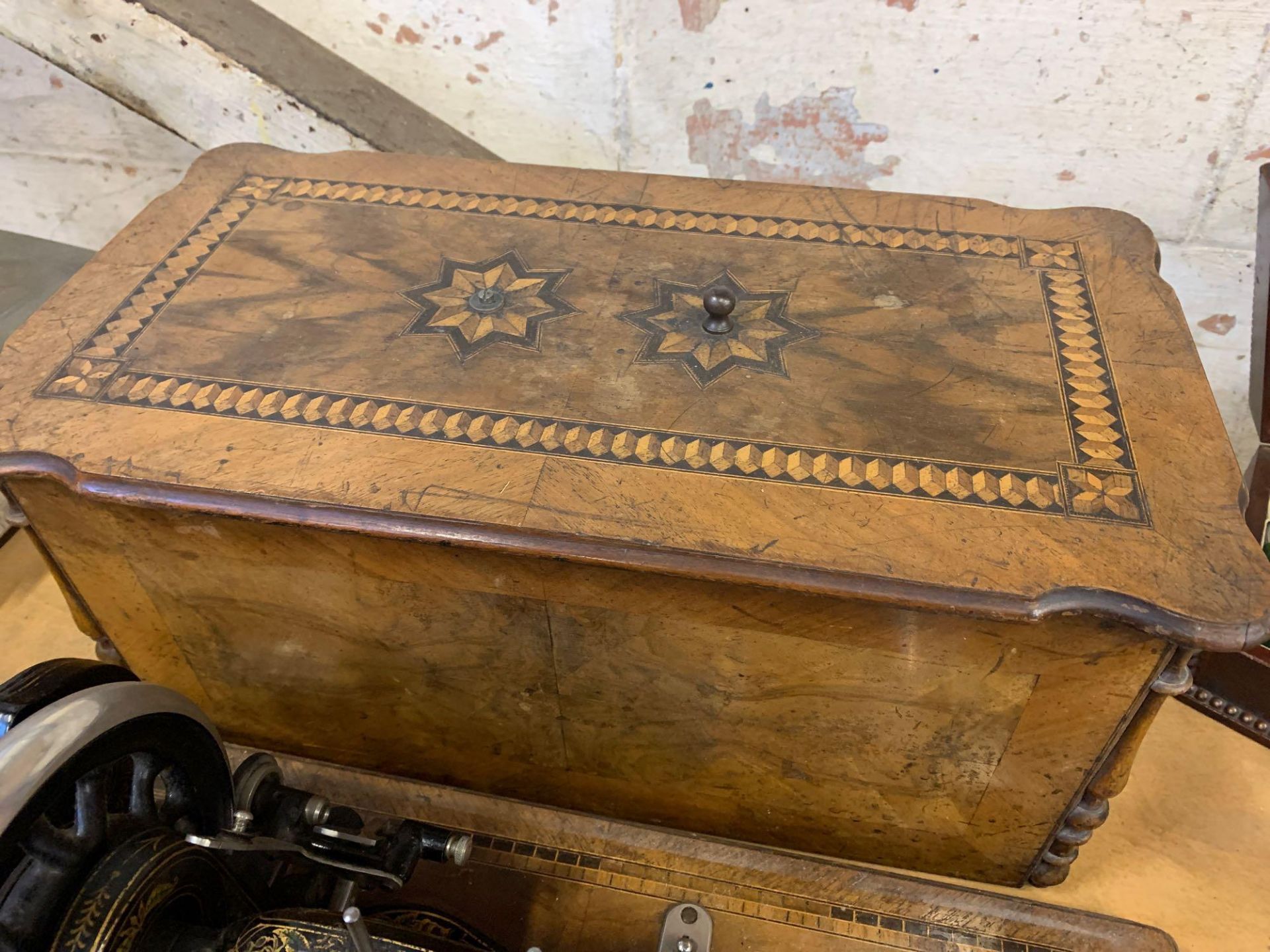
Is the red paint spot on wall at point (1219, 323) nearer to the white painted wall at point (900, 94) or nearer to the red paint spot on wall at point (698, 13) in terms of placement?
the white painted wall at point (900, 94)

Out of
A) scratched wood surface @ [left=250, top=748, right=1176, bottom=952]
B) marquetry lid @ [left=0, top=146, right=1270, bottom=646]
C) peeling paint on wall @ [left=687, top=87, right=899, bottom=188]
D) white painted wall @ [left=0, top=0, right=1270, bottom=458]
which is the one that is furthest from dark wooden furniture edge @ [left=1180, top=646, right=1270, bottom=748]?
peeling paint on wall @ [left=687, top=87, right=899, bottom=188]

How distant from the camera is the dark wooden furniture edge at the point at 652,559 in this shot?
1136mm

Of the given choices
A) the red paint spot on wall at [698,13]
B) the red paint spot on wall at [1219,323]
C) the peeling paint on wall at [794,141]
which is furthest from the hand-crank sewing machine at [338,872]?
the red paint spot on wall at [698,13]

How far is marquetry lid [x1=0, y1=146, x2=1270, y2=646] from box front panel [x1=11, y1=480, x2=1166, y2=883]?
88 millimetres

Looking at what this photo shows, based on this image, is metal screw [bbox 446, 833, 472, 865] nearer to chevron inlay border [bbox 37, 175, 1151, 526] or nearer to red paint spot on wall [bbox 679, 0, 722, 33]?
chevron inlay border [bbox 37, 175, 1151, 526]

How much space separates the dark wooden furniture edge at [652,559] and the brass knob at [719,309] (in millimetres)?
461

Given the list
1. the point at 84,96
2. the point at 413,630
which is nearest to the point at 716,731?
the point at 413,630

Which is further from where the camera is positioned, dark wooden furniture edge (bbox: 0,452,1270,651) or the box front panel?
the box front panel

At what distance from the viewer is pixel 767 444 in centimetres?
135

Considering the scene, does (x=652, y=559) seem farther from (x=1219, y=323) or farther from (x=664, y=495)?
(x=1219, y=323)

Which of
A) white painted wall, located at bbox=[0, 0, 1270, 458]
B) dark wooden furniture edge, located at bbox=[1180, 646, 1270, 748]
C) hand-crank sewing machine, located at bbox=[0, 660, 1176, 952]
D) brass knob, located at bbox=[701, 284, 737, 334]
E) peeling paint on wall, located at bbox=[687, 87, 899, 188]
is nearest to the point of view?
hand-crank sewing machine, located at bbox=[0, 660, 1176, 952]

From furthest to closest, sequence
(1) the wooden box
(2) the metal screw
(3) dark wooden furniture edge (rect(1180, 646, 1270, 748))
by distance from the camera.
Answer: (3) dark wooden furniture edge (rect(1180, 646, 1270, 748)) → (2) the metal screw → (1) the wooden box

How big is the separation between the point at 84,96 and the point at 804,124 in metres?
1.98

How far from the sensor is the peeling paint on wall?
225cm
